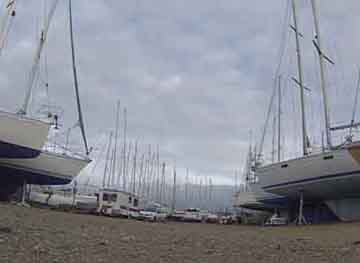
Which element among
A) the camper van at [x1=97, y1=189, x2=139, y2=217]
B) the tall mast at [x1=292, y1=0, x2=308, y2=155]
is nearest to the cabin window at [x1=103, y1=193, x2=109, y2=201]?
the camper van at [x1=97, y1=189, x2=139, y2=217]

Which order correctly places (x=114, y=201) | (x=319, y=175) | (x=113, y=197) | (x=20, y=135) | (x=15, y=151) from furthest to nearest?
(x=113, y=197) → (x=114, y=201) → (x=15, y=151) → (x=319, y=175) → (x=20, y=135)

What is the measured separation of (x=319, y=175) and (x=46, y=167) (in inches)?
688

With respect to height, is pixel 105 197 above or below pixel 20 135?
below

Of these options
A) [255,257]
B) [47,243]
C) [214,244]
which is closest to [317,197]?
[214,244]

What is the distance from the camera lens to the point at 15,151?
25.1 m

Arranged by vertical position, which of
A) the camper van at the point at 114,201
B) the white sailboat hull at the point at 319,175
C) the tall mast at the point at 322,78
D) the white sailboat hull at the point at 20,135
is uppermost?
the tall mast at the point at 322,78

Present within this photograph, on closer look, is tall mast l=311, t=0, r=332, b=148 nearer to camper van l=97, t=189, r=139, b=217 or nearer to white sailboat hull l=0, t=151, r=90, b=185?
white sailboat hull l=0, t=151, r=90, b=185

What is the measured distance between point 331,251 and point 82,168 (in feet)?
81.0

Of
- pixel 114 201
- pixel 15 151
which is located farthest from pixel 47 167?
pixel 114 201

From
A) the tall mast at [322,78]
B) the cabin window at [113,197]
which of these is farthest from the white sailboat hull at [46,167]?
the tall mast at [322,78]

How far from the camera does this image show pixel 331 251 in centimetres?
1044

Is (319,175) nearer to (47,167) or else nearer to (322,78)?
(322,78)

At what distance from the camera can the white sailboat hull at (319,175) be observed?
23.0m

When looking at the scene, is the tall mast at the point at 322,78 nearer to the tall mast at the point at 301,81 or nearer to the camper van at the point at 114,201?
the tall mast at the point at 301,81
